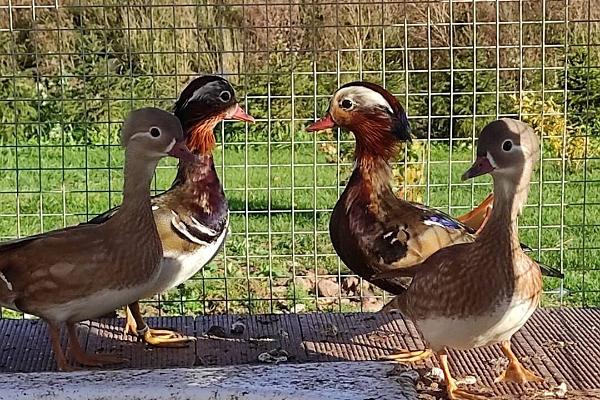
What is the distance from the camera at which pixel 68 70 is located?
5.38 m

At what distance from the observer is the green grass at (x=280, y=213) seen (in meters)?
3.84

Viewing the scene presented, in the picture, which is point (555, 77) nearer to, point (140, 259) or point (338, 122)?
point (338, 122)

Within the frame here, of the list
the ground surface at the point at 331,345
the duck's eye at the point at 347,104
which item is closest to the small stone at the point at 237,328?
the ground surface at the point at 331,345

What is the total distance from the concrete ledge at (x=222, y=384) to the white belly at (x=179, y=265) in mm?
843

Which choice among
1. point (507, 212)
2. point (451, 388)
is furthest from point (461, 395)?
point (507, 212)

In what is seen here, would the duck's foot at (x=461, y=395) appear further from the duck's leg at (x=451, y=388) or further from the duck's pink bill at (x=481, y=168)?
the duck's pink bill at (x=481, y=168)

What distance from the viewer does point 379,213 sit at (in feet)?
9.77

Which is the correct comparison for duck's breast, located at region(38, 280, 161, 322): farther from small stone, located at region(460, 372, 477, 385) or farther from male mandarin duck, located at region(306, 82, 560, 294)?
small stone, located at region(460, 372, 477, 385)

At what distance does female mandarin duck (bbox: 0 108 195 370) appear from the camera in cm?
250

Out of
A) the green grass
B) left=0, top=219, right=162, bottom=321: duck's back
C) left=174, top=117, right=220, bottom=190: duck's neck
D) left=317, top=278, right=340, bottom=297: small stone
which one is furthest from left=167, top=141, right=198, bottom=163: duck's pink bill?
left=317, top=278, right=340, bottom=297: small stone

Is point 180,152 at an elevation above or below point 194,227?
above

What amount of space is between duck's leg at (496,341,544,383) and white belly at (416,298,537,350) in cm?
15

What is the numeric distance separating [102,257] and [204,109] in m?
0.74

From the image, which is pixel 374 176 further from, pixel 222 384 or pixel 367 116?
pixel 222 384
